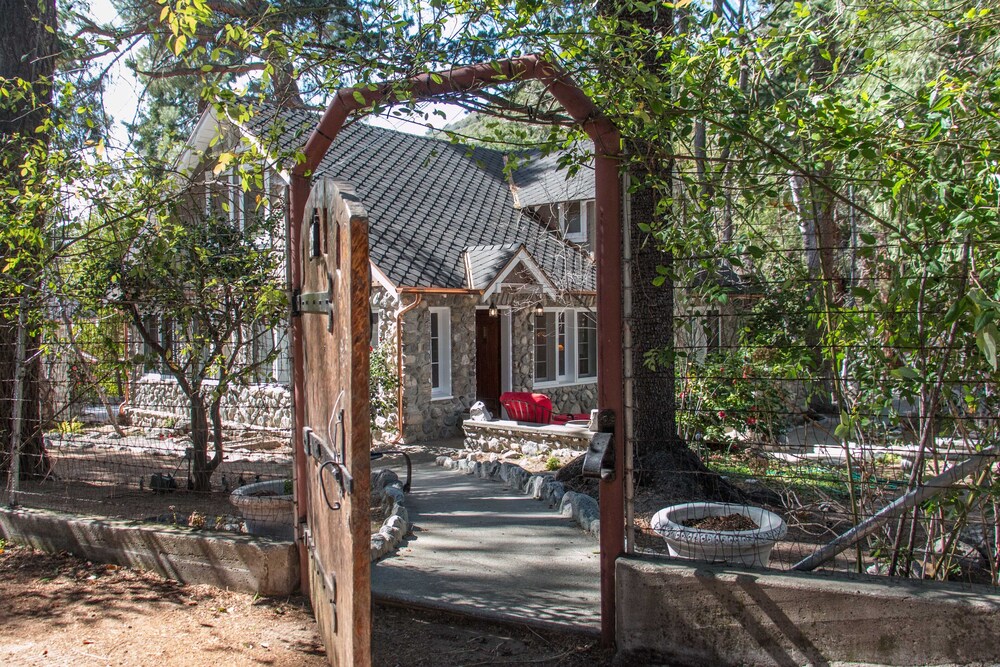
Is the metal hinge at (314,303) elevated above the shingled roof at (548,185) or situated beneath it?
situated beneath

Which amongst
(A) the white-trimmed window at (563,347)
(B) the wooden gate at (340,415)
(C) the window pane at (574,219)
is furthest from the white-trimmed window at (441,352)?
(B) the wooden gate at (340,415)

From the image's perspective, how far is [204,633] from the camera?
14.7 ft

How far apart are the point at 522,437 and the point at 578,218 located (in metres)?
8.01

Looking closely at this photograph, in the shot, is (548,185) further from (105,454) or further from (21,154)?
(105,454)

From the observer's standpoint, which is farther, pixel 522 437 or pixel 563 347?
pixel 563 347

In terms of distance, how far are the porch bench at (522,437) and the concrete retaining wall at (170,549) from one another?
683cm

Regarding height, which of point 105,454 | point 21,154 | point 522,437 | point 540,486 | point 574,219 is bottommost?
point 540,486

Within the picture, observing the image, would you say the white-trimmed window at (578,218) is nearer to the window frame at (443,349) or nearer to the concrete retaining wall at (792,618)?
the window frame at (443,349)

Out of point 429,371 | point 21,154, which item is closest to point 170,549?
point 21,154

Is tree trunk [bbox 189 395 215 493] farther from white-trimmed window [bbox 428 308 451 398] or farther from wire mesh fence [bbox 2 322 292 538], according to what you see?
white-trimmed window [bbox 428 308 451 398]

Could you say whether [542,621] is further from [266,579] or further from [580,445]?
[580,445]

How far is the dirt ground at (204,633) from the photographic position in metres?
4.16

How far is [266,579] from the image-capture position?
16.3 feet

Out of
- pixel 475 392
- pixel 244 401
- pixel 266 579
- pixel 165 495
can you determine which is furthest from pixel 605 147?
pixel 244 401
